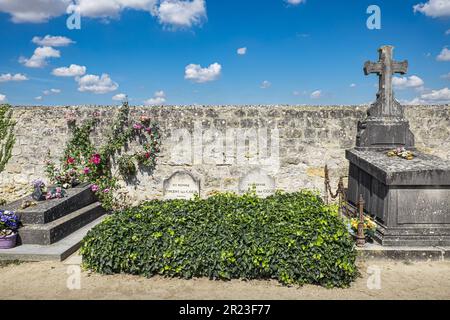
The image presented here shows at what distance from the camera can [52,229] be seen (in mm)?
5883

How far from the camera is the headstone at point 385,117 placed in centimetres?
708

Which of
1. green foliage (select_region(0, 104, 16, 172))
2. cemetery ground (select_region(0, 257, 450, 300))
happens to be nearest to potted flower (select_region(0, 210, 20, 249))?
cemetery ground (select_region(0, 257, 450, 300))

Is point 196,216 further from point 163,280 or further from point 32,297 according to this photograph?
point 32,297

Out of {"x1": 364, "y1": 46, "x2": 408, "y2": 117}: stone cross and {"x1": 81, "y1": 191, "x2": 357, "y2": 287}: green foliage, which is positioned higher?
{"x1": 364, "y1": 46, "x2": 408, "y2": 117}: stone cross

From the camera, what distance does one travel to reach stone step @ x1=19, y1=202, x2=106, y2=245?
579 cm

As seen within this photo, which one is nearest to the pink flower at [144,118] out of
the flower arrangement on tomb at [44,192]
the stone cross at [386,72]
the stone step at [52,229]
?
the flower arrangement on tomb at [44,192]

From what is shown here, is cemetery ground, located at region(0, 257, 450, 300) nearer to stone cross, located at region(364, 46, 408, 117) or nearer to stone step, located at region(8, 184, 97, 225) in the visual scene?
stone step, located at region(8, 184, 97, 225)

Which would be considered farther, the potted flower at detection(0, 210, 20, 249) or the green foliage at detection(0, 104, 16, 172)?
the green foliage at detection(0, 104, 16, 172)

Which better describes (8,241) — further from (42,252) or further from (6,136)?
(6,136)

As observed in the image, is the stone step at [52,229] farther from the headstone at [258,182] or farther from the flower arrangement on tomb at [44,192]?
the headstone at [258,182]

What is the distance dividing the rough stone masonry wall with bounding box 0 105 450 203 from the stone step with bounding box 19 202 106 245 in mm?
1844
